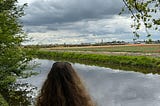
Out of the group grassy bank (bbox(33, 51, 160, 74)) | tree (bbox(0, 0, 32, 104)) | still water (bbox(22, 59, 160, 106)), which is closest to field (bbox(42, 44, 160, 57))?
grassy bank (bbox(33, 51, 160, 74))

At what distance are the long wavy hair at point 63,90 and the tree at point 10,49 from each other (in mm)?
13744

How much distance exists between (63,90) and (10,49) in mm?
15614

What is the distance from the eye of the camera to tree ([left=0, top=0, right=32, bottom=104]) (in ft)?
58.7

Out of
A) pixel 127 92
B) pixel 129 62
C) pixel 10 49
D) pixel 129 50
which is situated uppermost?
pixel 10 49

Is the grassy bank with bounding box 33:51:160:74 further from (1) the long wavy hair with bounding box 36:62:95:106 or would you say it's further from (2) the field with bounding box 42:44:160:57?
(1) the long wavy hair with bounding box 36:62:95:106

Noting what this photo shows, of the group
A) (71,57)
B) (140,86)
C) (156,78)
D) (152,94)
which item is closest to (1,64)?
(152,94)

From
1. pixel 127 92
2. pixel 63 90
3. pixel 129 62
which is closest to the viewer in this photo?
pixel 63 90

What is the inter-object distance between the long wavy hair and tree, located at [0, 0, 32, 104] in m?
13.7

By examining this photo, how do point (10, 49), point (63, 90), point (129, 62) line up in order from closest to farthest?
point (63, 90) → point (10, 49) → point (129, 62)

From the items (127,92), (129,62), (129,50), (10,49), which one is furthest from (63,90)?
(129,50)

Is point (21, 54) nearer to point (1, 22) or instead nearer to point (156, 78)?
point (1, 22)

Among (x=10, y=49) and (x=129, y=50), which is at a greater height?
(x=10, y=49)

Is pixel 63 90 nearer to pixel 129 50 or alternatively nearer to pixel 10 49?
pixel 10 49

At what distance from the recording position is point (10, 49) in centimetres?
1881
